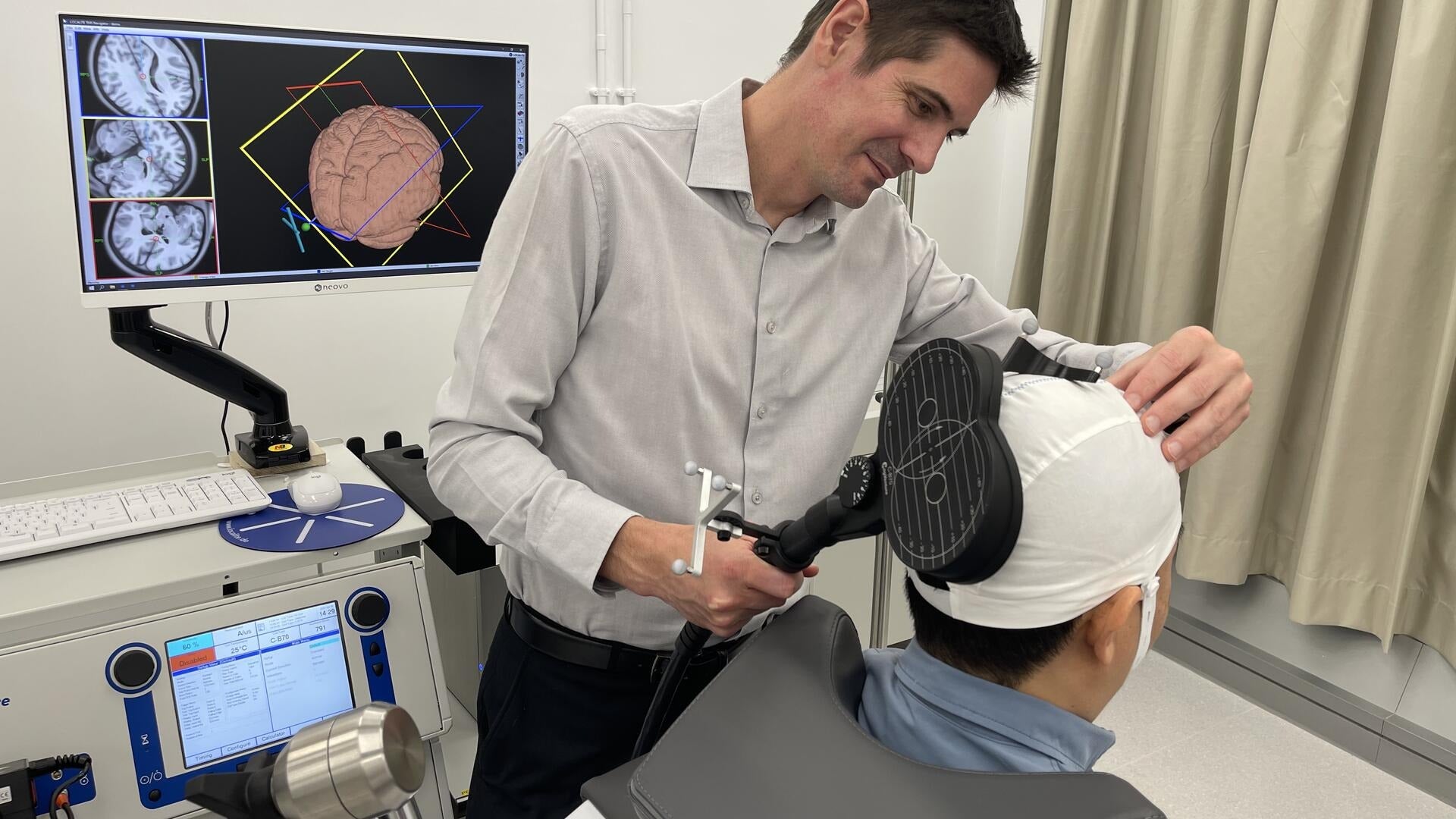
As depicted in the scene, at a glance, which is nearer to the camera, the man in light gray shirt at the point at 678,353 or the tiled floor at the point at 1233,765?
the man in light gray shirt at the point at 678,353

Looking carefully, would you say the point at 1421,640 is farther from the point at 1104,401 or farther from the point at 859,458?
the point at 859,458

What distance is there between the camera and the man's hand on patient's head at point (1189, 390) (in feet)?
2.97

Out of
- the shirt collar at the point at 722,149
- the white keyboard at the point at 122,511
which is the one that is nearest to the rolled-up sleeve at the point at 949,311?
the shirt collar at the point at 722,149

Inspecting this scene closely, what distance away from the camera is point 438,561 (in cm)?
222

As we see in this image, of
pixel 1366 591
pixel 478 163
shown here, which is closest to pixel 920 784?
pixel 478 163

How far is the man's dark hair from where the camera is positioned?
100 centimetres

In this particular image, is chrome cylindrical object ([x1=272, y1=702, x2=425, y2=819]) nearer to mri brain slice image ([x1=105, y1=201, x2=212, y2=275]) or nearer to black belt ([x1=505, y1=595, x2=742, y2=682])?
black belt ([x1=505, y1=595, x2=742, y2=682])

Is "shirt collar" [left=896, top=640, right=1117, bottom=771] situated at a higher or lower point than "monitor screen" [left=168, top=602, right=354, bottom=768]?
higher

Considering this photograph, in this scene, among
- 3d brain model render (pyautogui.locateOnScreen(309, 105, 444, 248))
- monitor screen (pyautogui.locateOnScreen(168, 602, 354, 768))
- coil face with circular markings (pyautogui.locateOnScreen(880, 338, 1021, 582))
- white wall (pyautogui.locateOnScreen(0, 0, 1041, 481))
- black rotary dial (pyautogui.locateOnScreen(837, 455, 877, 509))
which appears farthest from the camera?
white wall (pyautogui.locateOnScreen(0, 0, 1041, 481))

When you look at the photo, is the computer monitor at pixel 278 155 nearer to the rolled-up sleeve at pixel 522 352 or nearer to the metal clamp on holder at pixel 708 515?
the rolled-up sleeve at pixel 522 352

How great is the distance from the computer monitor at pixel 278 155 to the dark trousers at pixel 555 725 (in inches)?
29.0

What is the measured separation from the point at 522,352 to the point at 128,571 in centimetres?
66

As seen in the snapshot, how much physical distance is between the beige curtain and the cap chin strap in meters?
1.60

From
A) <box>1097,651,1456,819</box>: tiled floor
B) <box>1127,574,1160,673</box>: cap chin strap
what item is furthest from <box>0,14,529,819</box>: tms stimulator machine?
<box>1097,651,1456,819</box>: tiled floor
